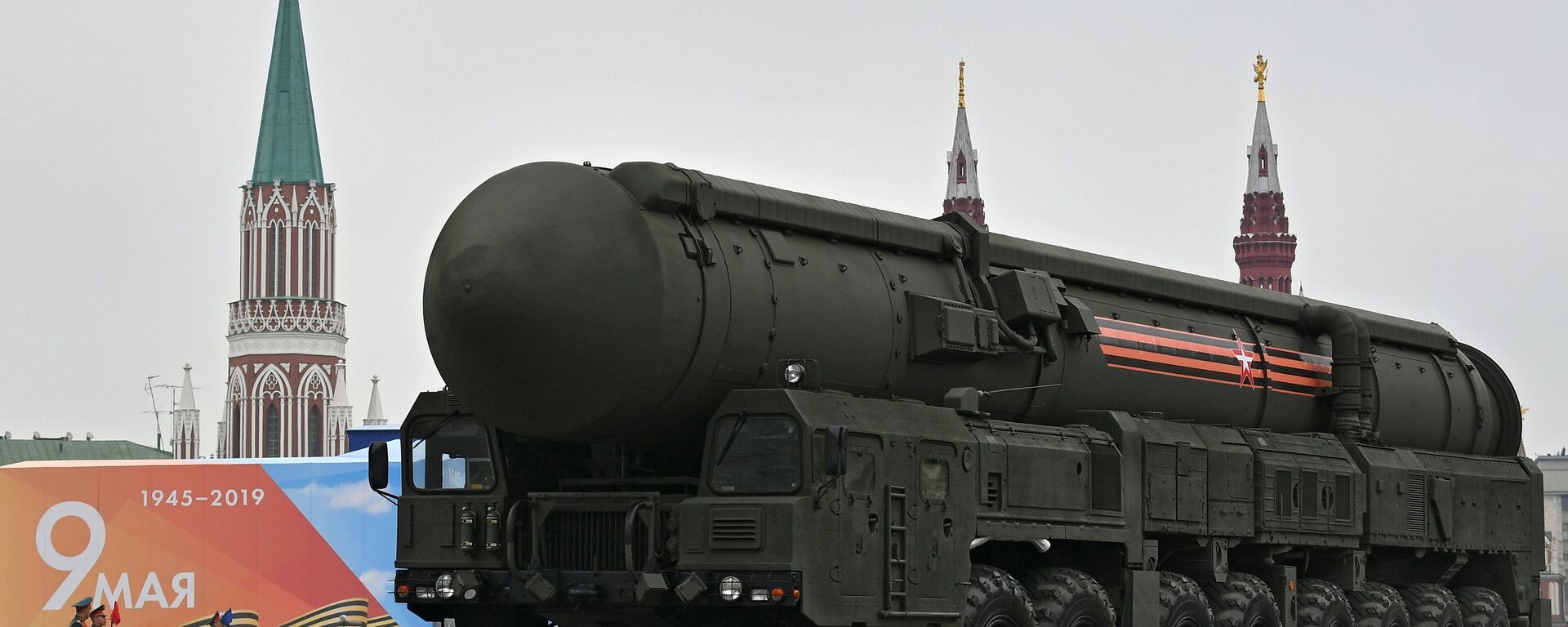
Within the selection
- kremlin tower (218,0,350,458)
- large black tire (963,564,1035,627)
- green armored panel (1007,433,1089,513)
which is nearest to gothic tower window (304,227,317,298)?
kremlin tower (218,0,350,458)

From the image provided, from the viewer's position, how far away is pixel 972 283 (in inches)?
582

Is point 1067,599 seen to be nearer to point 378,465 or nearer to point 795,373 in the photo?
point 795,373

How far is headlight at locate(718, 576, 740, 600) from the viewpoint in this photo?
12.0 metres

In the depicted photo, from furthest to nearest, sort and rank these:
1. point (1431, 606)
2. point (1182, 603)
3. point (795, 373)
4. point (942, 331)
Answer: point (1431, 606)
point (1182, 603)
point (942, 331)
point (795, 373)

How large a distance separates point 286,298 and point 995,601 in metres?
131

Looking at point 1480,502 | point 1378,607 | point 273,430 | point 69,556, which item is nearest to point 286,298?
point 273,430

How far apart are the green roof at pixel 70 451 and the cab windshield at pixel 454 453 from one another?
3912 inches

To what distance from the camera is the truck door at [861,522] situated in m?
12.2

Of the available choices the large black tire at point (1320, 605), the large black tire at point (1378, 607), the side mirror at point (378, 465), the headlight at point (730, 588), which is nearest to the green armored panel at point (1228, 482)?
the large black tire at point (1320, 605)

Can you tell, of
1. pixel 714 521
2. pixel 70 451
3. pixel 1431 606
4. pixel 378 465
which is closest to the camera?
pixel 714 521

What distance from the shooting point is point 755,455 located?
12.2m

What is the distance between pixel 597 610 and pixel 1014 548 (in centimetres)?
328

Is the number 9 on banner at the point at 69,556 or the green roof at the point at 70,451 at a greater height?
the green roof at the point at 70,451

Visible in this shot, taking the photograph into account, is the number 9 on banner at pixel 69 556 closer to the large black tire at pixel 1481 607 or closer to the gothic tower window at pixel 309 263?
the large black tire at pixel 1481 607
